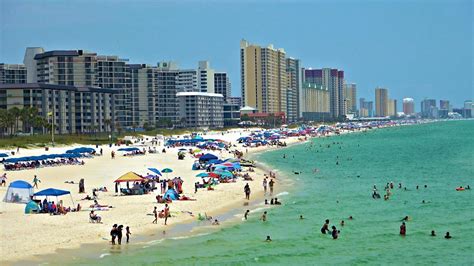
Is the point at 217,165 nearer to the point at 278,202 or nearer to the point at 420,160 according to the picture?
the point at 278,202

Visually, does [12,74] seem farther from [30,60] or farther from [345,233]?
[345,233]

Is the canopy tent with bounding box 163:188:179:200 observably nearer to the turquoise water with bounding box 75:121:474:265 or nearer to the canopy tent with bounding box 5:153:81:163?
the turquoise water with bounding box 75:121:474:265

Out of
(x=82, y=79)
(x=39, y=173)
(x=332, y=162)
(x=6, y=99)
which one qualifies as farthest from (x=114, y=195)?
(x=82, y=79)

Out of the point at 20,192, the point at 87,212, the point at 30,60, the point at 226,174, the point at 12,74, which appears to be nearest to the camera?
the point at 87,212

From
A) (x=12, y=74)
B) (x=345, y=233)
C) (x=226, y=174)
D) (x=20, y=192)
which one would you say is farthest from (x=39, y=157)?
(x=12, y=74)

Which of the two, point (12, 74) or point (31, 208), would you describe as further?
point (12, 74)

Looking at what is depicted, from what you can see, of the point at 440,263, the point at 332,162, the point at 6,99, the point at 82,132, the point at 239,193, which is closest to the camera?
the point at 440,263
